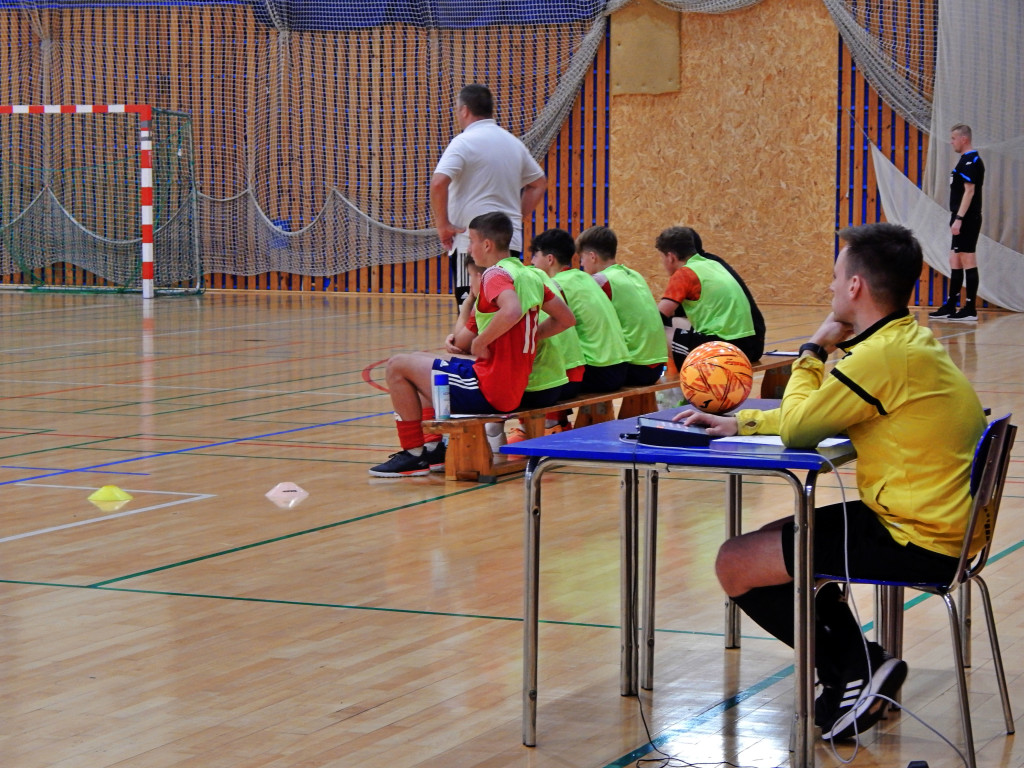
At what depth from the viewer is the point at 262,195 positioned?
2208cm

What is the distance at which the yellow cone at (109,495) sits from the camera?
6.82 meters

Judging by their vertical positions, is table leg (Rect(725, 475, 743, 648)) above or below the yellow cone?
above

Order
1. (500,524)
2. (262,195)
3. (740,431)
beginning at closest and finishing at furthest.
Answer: (740,431) → (500,524) → (262,195)

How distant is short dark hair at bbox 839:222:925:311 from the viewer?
3.62 m

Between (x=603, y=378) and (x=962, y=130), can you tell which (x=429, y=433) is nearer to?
(x=603, y=378)

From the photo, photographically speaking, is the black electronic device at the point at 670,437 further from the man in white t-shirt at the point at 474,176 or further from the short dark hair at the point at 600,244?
the man in white t-shirt at the point at 474,176

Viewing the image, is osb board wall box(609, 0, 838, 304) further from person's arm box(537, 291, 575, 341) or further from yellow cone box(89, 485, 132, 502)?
yellow cone box(89, 485, 132, 502)

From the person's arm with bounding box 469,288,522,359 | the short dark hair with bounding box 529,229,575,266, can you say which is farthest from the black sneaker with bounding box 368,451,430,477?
the short dark hair with bounding box 529,229,575,266

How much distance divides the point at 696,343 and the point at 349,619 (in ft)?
16.3

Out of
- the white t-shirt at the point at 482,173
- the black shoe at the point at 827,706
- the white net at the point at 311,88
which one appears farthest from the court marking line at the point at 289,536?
the white net at the point at 311,88

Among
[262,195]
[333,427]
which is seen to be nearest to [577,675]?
[333,427]

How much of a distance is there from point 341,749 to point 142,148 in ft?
56.7

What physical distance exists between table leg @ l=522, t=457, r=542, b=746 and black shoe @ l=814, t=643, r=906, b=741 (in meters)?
0.71

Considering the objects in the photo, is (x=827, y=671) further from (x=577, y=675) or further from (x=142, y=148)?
(x=142, y=148)
